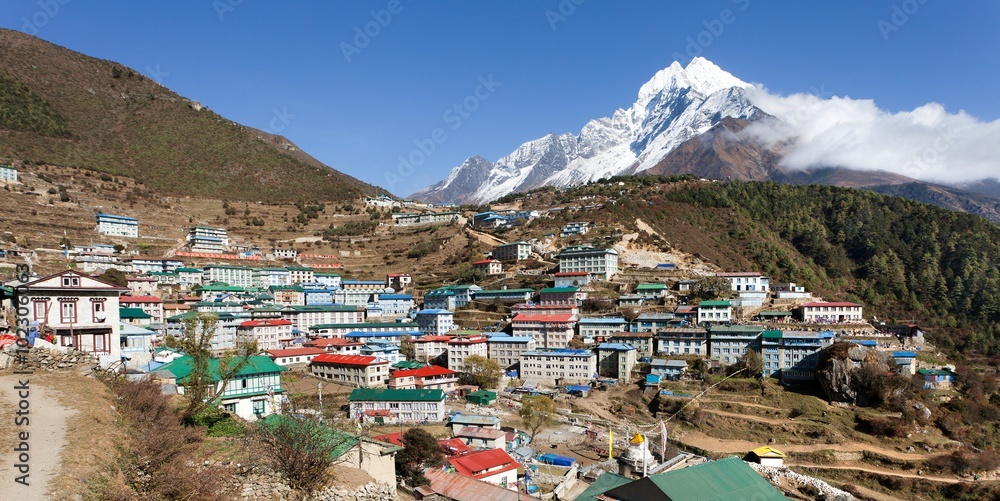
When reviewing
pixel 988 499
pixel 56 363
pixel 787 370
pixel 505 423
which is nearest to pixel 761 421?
pixel 787 370

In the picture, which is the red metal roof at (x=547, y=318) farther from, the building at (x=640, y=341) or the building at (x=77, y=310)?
the building at (x=77, y=310)

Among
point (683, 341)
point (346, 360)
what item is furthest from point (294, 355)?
point (683, 341)

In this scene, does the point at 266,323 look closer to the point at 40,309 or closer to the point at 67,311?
the point at 67,311

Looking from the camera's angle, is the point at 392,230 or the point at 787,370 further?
the point at 392,230

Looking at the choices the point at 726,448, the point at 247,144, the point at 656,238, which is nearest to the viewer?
the point at 726,448

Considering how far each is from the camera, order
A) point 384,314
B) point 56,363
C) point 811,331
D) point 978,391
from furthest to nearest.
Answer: point 384,314, point 811,331, point 978,391, point 56,363

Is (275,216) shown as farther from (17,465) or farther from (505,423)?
(17,465)

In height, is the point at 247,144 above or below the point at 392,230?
above

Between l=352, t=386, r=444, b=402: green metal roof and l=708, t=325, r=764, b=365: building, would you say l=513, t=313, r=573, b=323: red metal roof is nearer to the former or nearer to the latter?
l=708, t=325, r=764, b=365: building
